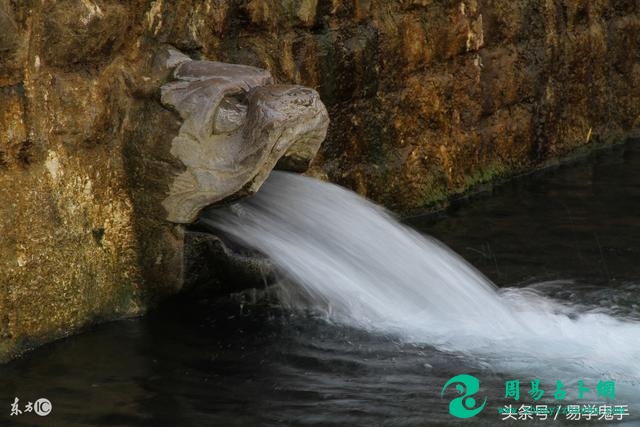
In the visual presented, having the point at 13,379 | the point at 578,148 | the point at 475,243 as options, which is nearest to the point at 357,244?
the point at 475,243

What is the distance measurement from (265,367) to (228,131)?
102 centimetres

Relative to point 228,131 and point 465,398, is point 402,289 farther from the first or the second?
point 465,398

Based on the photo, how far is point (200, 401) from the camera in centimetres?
461

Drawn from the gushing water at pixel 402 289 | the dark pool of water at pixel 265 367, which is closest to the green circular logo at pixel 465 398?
the dark pool of water at pixel 265 367

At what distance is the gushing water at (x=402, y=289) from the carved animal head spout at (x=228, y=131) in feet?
1.28

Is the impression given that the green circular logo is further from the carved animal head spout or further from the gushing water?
the carved animal head spout

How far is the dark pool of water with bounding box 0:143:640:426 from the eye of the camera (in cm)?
448

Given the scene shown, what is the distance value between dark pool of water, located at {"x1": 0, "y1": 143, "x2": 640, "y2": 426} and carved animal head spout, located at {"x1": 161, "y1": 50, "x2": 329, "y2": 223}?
56 cm

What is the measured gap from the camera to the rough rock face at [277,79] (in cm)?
506

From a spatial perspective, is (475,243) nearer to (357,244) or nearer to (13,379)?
(357,244)

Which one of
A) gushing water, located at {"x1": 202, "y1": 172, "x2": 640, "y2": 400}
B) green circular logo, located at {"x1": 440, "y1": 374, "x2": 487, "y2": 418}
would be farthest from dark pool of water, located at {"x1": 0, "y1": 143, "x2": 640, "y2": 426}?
gushing water, located at {"x1": 202, "y1": 172, "x2": 640, "y2": 400}

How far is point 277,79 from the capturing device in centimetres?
649

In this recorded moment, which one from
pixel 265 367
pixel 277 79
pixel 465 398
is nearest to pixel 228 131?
pixel 265 367

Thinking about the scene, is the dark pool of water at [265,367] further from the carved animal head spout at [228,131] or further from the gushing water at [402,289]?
the carved animal head spout at [228,131]
